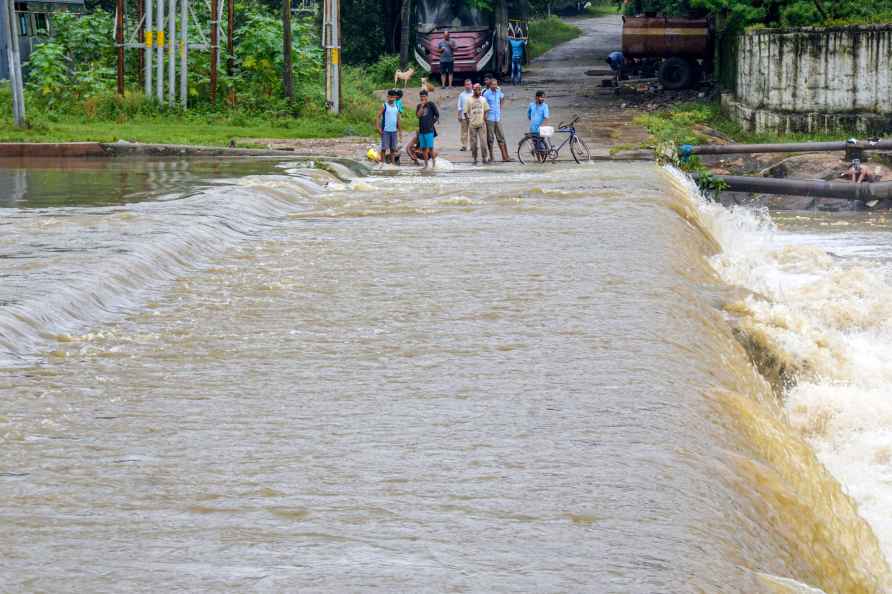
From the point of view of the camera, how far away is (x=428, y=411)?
7926 mm

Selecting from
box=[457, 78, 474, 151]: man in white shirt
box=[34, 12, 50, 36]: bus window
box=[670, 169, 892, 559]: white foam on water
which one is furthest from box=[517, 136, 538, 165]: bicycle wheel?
box=[34, 12, 50, 36]: bus window

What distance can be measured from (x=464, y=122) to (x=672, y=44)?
1188 cm

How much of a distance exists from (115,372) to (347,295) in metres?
2.97

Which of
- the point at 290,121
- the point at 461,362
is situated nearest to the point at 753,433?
the point at 461,362

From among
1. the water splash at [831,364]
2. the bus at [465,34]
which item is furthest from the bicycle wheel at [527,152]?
the bus at [465,34]

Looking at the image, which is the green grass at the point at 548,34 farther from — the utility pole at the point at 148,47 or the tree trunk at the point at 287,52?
the utility pole at the point at 148,47

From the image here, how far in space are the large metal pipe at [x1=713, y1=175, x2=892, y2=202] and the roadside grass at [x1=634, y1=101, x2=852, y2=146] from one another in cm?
149

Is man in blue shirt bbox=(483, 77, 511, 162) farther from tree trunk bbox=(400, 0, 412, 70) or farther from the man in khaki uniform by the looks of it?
tree trunk bbox=(400, 0, 412, 70)

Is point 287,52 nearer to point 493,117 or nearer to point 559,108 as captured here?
point 493,117

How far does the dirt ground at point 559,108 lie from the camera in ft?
87.9

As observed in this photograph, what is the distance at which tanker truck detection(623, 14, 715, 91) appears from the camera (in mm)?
36594

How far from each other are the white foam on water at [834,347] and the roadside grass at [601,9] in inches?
2345

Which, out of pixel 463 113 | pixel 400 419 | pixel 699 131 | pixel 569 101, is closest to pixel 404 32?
pixel 569 101

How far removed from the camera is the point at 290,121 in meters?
29.7
